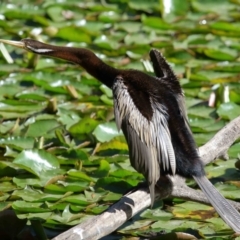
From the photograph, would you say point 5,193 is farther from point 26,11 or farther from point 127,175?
point 26,11

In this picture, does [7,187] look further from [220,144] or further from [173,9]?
[173,9]

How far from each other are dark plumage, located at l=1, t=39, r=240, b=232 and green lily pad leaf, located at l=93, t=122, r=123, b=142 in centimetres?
70

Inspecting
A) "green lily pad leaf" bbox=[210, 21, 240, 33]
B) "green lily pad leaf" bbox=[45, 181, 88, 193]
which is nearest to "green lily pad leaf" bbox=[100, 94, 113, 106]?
"green lily pad leaf" bbox=[45, 181, 88, 193]

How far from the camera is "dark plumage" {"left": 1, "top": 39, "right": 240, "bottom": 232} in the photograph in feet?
14.2

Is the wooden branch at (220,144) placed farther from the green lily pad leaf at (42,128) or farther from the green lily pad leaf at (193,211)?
the green lily pad leaf at (42,128)

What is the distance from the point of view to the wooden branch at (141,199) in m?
3.91

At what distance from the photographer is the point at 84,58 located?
491 cm

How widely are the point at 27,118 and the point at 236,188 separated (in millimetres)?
1675

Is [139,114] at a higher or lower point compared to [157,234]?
higher

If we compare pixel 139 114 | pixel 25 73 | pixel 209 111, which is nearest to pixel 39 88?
pixel 25 73

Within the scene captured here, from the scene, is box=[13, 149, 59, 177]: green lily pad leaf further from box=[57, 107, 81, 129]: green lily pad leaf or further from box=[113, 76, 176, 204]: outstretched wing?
box=[113, 76, 176, 204]: outstretched wing

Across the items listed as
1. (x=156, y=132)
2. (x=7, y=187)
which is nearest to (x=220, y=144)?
(x=156, y=132)

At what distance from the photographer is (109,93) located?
610 centimetres

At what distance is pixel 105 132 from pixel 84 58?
729 millimetres
